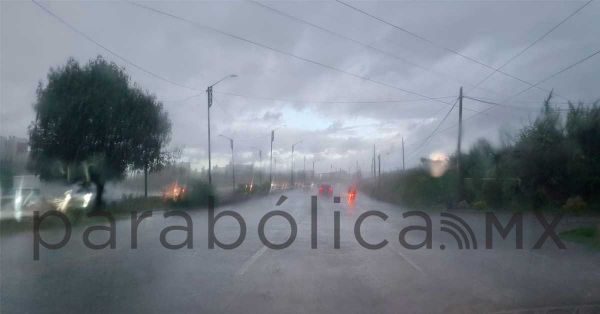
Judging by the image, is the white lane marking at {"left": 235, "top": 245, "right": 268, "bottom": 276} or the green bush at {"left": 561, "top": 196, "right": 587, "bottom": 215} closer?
the white lane marking at {"left": 235, "top": 245, "right": 268, "bottom": 276}

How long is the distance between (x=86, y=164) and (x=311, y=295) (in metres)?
26.4

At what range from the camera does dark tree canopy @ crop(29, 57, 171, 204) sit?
32406 millimetres

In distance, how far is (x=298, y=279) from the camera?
A: 11164mm

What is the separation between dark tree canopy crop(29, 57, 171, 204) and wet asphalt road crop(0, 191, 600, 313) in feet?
51.5

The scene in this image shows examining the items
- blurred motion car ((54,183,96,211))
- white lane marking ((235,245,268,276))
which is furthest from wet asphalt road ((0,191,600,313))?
blurred motion car ((54,183,96,211))

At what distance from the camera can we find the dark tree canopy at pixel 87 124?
32.4m

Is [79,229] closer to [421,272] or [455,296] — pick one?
[421,272]

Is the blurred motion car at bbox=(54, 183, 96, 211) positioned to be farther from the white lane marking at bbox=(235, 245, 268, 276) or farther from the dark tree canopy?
the white lane marking at bbox=(235, 245, 268, 276)

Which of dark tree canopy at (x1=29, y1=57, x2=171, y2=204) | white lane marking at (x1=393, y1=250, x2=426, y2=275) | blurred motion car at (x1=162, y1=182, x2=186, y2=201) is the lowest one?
white lane marking at (x1=393, y1=250, x2=426, y2=275)

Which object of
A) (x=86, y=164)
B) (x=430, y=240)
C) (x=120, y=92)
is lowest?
(x=430, y=240)

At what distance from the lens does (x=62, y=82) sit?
107 ft

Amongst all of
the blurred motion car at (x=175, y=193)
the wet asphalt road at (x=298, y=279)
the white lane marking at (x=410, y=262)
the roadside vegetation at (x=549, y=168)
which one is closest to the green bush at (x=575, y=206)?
the roadside vegetation at (x=549, y=168)

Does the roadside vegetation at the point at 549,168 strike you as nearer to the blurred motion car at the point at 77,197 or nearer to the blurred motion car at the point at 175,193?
the blurred motion car at the point at 175,193

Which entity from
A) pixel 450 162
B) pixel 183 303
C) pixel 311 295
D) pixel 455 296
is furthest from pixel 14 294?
pixel 450 162
